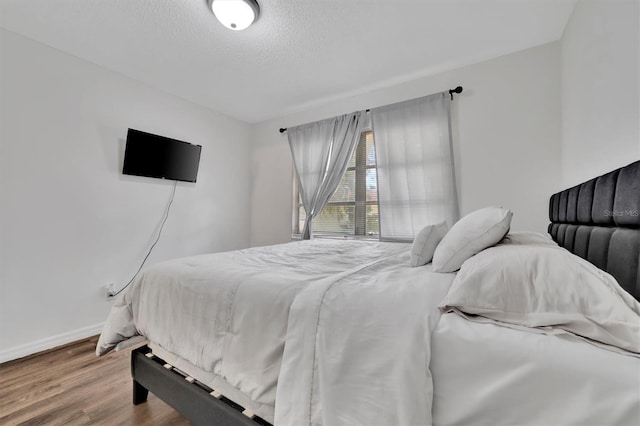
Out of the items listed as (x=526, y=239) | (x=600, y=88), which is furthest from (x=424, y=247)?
(x=600, y=88)

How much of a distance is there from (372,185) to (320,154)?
0.81m

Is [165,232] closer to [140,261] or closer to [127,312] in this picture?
[140,261]

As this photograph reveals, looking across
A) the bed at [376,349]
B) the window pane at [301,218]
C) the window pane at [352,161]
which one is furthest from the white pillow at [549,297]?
the window pane at [301,218]

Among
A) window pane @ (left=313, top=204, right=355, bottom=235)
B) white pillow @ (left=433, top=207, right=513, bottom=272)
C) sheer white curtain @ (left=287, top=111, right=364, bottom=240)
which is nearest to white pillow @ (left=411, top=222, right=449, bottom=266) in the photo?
white pillow @ (left=433, top=207, right=513, bottom=272)

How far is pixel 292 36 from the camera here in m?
2.19

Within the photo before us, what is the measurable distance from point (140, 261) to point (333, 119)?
282 cm

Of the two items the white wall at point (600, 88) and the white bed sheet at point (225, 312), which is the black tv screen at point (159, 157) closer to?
the white bed sheet at point (225, 312)

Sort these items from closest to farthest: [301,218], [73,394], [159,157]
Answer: [73,394]
[159,157]
[301,218]

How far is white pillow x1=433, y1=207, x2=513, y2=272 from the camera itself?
1130 mm

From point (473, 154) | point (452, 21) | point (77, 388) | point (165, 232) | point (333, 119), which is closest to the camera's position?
point (77, 388)

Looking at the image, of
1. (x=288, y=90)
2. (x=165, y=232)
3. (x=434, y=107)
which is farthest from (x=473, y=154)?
(x=165, y=232)

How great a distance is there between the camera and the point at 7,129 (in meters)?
2.10

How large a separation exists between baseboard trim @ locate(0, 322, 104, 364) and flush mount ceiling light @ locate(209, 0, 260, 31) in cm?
297

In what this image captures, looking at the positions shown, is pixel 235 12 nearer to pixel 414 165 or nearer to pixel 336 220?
pixel 414 165
